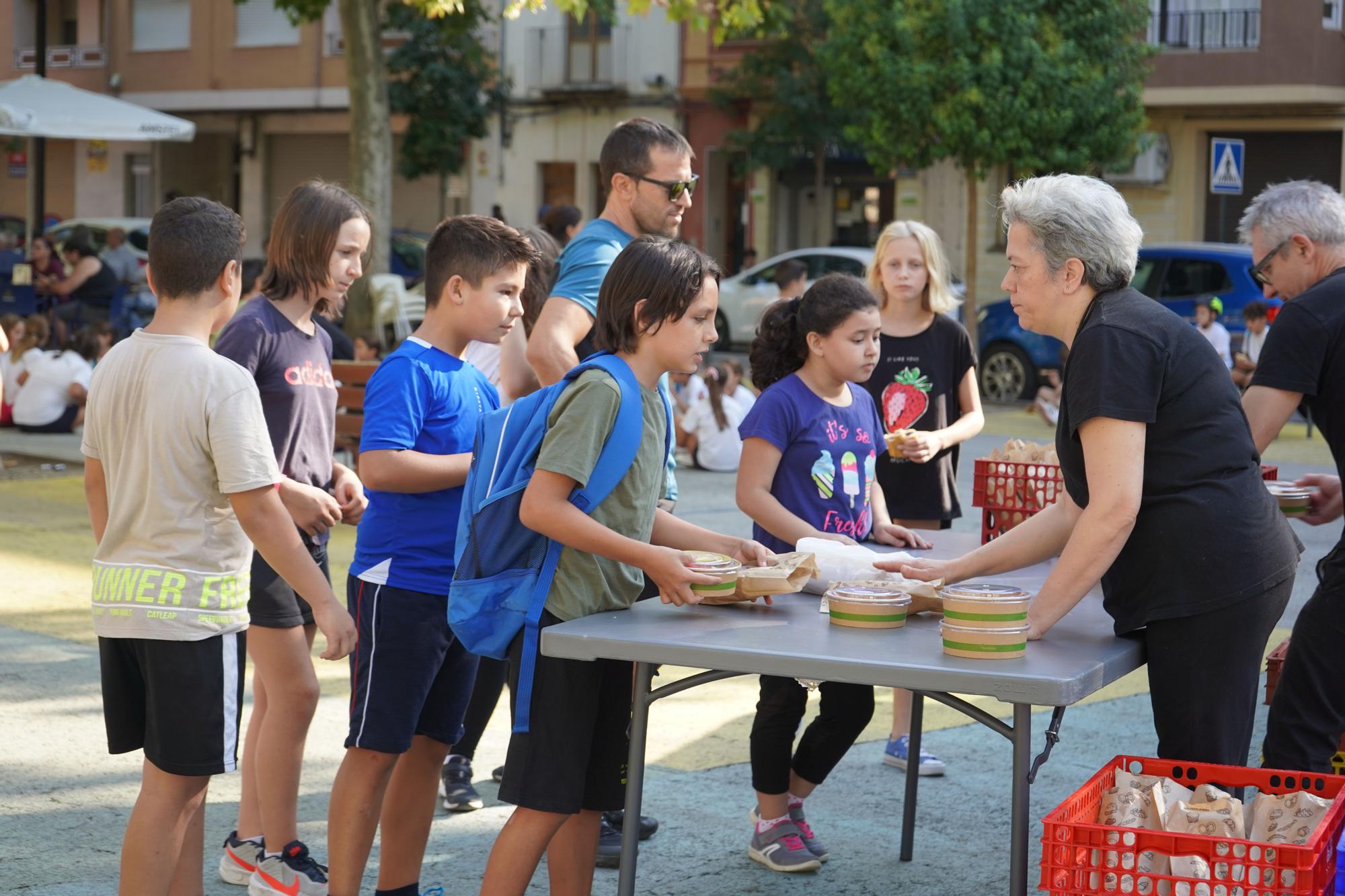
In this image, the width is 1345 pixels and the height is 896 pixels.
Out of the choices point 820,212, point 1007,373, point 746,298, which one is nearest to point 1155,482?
point 1007,373

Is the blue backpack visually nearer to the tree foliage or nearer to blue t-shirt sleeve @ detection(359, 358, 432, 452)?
blue t-shirt sleeve @ detection(359, 358, 432, 452)

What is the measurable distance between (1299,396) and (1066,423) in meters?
1.19

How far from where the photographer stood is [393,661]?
372 centimetres

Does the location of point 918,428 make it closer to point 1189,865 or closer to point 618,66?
point 1189,865

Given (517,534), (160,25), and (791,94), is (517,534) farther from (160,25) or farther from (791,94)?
(160,25)

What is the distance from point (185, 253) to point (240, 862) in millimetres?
1670

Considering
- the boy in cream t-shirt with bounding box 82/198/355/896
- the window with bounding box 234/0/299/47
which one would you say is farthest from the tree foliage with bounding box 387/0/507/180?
the boy in cream t-shirt with bounding box 82/198/355/896

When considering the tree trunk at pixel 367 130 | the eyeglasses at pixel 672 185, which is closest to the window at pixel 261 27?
the tree trunk at pixel 367 130

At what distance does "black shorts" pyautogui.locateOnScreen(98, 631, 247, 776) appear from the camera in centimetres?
340

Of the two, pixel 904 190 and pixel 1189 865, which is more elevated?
pixel 904 190

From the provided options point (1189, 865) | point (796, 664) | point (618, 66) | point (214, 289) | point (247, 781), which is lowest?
point (247, 781)

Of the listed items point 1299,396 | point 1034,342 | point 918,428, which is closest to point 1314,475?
point 1299,396

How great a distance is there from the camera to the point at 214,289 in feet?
11.5

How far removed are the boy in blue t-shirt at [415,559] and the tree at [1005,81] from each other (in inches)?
707
